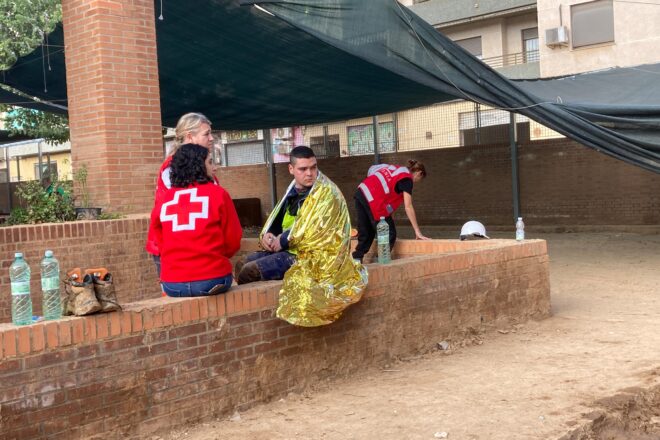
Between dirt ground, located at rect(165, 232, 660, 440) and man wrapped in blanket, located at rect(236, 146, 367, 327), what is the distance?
590 millimetres

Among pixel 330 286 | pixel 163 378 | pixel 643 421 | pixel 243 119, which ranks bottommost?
pixel 643 421

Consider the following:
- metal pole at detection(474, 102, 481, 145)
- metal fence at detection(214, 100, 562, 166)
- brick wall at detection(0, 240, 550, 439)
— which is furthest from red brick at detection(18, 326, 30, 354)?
metal pole at detection(474, 102, 481, 145)

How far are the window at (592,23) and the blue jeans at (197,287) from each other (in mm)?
24080

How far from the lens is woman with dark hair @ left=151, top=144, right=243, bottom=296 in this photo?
13.8ft

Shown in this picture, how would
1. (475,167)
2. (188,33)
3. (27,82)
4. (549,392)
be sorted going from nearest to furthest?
1. (549,392)
2. (188,33)
3. (27,82)
4. (475,167)

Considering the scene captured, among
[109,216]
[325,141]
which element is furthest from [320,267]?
[325,141]

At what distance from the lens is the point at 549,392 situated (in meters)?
4.66

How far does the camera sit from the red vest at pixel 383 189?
7.84m

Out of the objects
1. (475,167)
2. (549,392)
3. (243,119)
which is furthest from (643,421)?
(475,167)

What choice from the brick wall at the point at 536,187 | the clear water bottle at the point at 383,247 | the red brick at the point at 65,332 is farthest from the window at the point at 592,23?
the red brick at the point at 65,332

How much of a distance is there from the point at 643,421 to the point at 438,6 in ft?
90.9

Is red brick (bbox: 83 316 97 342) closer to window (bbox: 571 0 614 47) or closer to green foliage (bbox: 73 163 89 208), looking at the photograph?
green foliage (bbox: 73 163 89 208)

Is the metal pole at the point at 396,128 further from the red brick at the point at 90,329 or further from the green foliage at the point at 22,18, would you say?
the red brick at the point at 90,329

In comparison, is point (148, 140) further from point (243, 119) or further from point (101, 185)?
point (243, 119)
